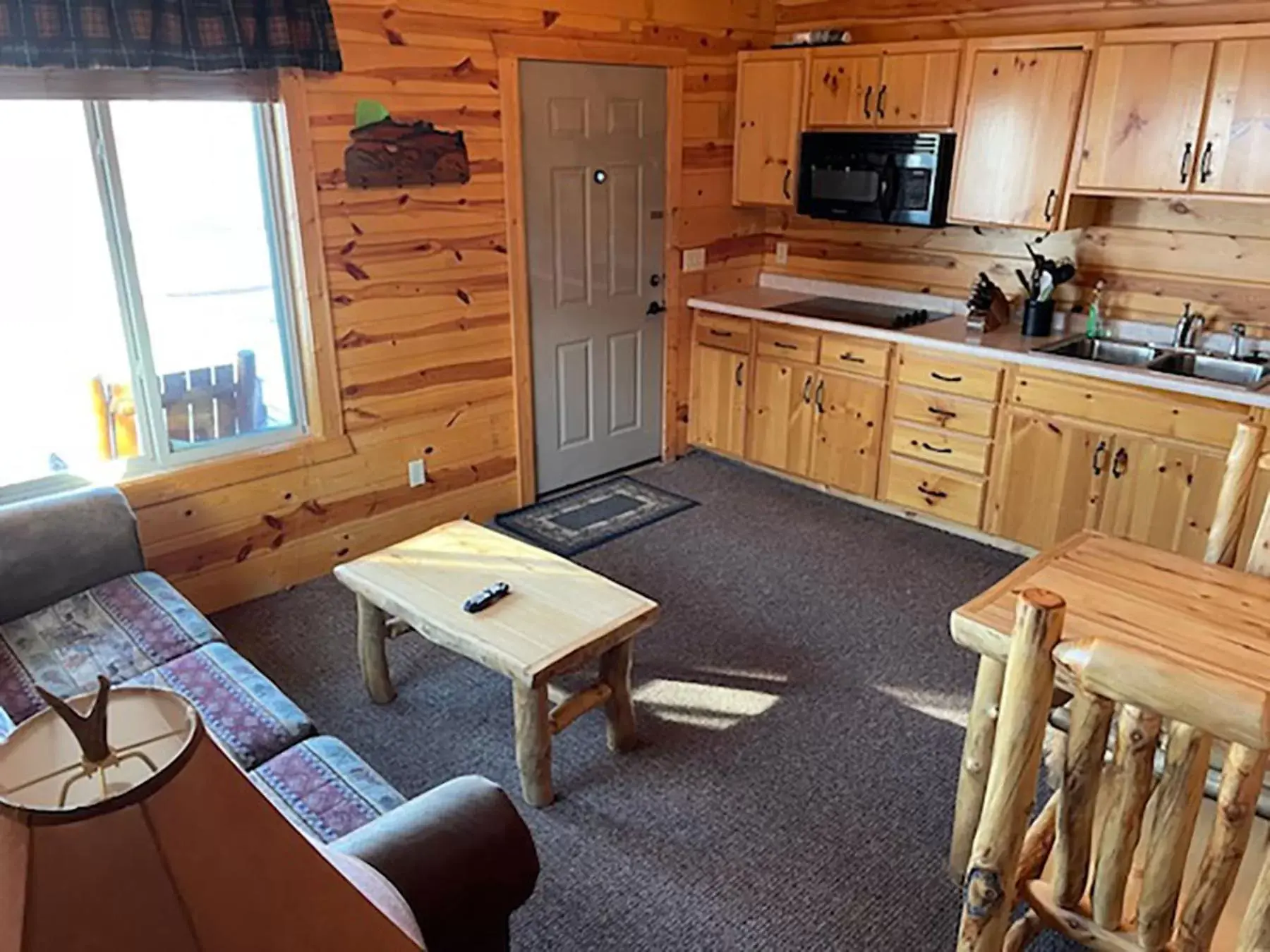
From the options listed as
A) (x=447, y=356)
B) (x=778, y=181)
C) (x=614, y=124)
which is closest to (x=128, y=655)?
(x=447, y=356)

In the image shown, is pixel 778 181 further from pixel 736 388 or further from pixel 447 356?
pixel 447 356

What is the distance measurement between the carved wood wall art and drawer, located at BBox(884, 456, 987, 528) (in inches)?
92.9

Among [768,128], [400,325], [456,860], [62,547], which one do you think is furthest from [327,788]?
[768,128]

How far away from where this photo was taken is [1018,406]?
387cm

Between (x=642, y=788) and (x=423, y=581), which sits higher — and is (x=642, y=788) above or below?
below

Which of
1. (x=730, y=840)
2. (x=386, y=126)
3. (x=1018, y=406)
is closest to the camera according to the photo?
(x=730, y=840)

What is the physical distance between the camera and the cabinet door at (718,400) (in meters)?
4.91

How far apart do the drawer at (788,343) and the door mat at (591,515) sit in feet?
2.84

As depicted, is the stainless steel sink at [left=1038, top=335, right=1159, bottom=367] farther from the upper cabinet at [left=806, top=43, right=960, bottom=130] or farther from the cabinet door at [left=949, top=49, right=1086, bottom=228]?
the upper cabinet at [left=806, top=43, right=960, bottom=130]

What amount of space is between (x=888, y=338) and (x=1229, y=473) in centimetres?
225

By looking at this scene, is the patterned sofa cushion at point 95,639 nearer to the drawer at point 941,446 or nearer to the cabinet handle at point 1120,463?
the drawer at point 941,446

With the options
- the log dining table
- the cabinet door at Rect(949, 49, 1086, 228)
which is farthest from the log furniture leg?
the cabinet door at Rect(949, 49, 1086, 228)

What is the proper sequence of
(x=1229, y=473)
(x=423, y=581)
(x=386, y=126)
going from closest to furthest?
(x=1229, y=473) < (x=423, y=581) < (x=386, y=126)

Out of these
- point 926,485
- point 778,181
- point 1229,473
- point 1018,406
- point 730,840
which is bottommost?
point 730,840
